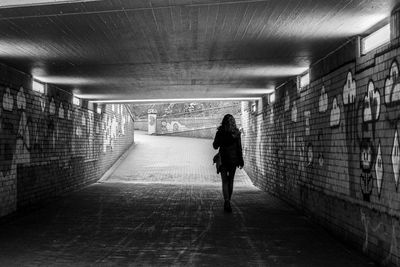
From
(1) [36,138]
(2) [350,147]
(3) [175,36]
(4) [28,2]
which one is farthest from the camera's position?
(1) [36,138]

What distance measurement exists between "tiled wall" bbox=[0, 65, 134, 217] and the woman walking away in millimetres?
4061

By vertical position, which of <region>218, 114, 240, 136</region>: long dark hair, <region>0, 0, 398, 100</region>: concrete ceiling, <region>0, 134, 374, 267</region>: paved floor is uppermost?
<region>0, 0, 398, 100</region>: concrete ceiling

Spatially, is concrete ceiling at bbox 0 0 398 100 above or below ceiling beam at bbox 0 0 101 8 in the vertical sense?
above

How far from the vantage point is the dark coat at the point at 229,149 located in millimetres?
9250

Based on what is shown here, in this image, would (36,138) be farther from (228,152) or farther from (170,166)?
(170,166)

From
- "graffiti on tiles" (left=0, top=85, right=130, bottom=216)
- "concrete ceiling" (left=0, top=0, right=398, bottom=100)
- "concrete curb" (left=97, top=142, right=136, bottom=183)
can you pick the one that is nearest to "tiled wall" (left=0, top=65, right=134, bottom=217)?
"graffiti on tiles" (left=0, top=85, right=130, bottom=216)

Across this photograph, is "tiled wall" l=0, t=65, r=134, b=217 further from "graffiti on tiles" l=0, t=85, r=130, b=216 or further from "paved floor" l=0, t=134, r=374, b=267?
"paved floor" l=0, t=134, r=374, b=267

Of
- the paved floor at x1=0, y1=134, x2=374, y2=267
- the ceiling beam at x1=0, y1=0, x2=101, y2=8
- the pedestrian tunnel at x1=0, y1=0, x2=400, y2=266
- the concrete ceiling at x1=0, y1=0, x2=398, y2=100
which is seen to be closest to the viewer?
the ceiling beam at x1=0, y1=0, x2=101, y2=8

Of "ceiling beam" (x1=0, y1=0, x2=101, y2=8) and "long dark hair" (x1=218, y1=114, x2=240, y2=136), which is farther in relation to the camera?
"long dark hair" (x1=218, y1=114, x2=240, y2=136)

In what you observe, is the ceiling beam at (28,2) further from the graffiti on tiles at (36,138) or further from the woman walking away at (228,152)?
the woman walking away at (228,152)

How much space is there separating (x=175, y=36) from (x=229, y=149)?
326cm

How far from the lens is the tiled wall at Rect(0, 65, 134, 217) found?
8.84m

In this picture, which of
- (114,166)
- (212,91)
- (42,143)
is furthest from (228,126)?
(114,166)

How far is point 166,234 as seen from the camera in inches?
279
